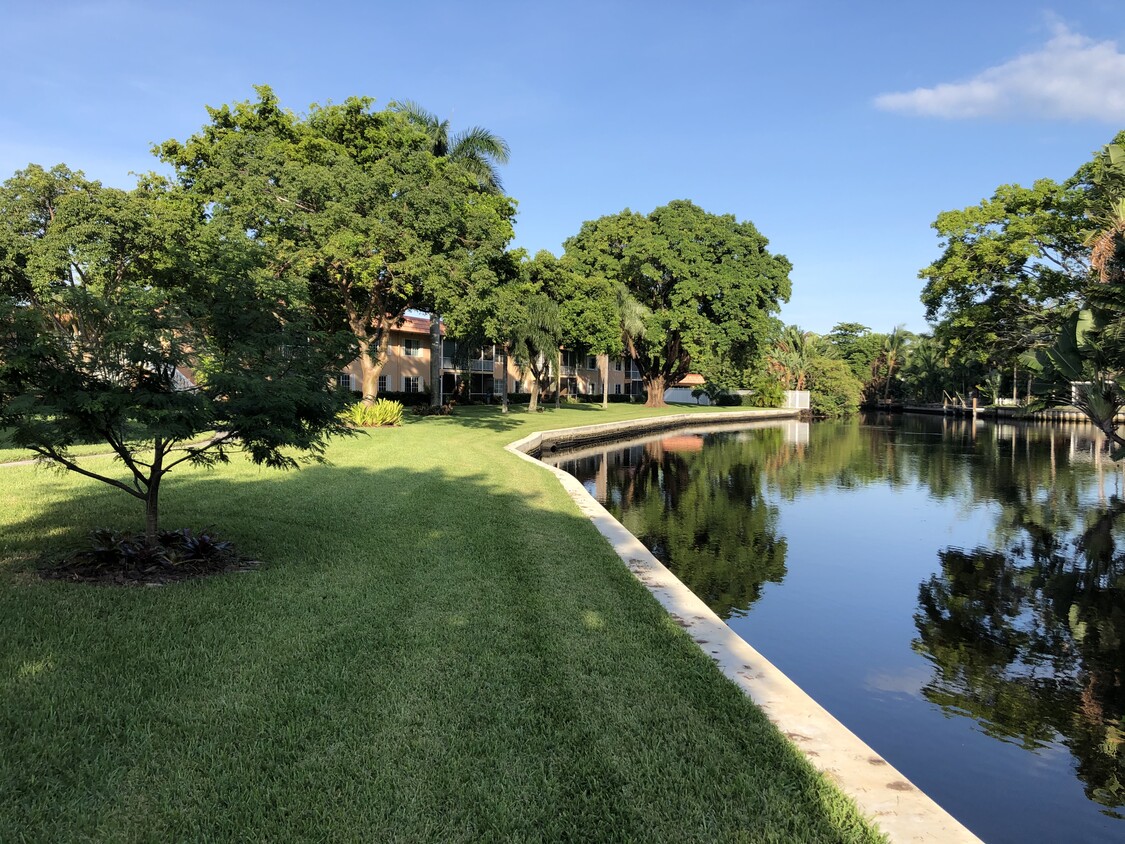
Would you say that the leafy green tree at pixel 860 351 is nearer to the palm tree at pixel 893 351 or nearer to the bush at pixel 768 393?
the palm tree at pixel 893 351

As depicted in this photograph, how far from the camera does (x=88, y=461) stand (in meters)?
14.2

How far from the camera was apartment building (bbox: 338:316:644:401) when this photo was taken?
154 feet

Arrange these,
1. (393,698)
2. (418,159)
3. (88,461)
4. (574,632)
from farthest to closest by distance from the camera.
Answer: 1. (418,159)
2. (88,461)
3. (574,632)
4. (393,698)

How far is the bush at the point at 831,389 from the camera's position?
62938 millimetres

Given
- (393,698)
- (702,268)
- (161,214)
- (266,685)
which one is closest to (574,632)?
(393,698)

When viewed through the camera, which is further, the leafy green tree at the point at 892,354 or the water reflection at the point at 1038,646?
the leafy green tree at the point at 892,354

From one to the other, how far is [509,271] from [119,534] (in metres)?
22.0

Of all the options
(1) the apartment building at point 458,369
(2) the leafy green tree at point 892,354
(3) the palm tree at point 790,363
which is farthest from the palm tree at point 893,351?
(1) the apartment building at point 458,369

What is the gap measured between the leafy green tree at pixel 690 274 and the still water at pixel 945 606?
26.7 meters

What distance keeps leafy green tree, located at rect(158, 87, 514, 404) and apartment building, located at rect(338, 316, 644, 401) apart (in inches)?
494

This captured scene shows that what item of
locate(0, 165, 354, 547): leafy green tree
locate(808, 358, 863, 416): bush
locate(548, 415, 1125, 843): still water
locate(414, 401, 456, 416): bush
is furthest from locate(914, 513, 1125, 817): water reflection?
locate(808, 358, 863, 416): bush

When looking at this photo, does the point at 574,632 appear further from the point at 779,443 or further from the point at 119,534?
the point at 779,443

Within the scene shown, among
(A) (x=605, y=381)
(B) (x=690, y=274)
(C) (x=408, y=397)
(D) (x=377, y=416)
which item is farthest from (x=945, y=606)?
(A) (x=605, y=381)

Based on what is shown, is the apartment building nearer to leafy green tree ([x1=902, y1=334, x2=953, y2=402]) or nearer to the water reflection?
the water reflection
